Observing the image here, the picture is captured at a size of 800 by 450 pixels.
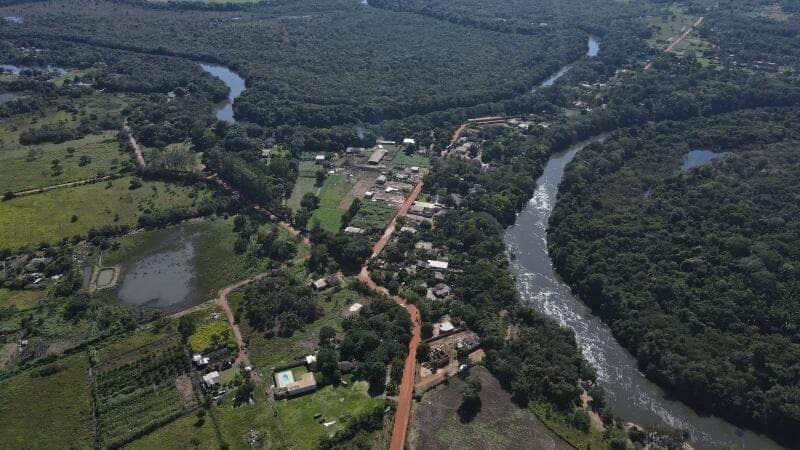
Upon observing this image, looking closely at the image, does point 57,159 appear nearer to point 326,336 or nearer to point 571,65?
point 326,336

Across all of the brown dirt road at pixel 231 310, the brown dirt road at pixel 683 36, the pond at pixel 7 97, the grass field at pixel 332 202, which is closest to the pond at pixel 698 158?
the brown dirt road at pixel 683 36

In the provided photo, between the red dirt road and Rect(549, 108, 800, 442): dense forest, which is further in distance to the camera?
Rect(549, 108, 800, 442): dense forest

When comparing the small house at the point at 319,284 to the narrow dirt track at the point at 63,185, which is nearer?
the small house at the point at 319,284

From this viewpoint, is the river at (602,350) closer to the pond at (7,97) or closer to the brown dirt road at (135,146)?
the brown dirt road at (135,146)

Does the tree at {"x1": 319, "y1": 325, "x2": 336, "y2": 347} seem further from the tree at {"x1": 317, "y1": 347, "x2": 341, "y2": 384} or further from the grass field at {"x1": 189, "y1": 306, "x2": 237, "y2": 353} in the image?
the grass field at {"x1": 189, "y1": 306, "x2": 237, "y2": 353}

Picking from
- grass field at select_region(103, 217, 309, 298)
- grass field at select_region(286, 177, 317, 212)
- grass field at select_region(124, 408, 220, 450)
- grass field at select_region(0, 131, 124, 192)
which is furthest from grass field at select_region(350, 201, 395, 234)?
grass field at select_region(0, 131, 124, 192)

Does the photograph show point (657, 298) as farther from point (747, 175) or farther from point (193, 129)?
point (193, 129)
